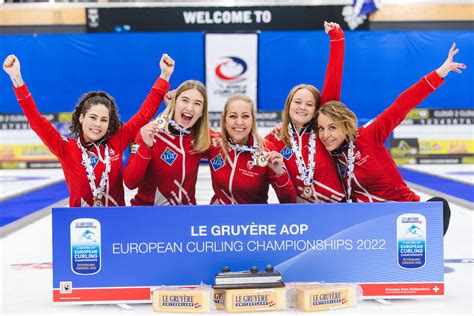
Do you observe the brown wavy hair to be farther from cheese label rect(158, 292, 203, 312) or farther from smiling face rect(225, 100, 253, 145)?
cheese label rect(158, 292, 203, 312)

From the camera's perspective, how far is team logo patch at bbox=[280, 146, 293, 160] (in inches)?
144

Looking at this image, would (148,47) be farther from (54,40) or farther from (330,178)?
(330,178)

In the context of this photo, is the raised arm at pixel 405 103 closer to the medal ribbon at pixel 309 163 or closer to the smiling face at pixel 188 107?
the medal ribbon at pixel 309 163

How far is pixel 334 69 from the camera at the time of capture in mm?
3930

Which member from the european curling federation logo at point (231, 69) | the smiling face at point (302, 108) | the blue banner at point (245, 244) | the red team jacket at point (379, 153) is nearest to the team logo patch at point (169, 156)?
the blue banner at point (245, 244)

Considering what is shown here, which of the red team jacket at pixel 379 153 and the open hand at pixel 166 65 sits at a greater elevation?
the open hand at pixel 166 65

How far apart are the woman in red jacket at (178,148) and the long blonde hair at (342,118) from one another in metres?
0.72

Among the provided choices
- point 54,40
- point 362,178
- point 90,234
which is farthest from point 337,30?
point 54,40

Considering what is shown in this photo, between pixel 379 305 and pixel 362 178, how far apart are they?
784 mm

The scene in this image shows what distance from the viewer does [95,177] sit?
139 inches

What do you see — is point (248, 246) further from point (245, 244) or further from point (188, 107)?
point (188, 107)

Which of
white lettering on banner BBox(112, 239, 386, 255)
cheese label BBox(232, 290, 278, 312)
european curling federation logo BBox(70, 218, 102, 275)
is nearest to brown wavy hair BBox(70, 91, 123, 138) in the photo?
european curling federation logo BBox(70, 218, 102, 275)

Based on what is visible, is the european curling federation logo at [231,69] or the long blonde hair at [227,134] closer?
the long blonde hair at [227,134]

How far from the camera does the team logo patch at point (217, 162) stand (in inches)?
144
